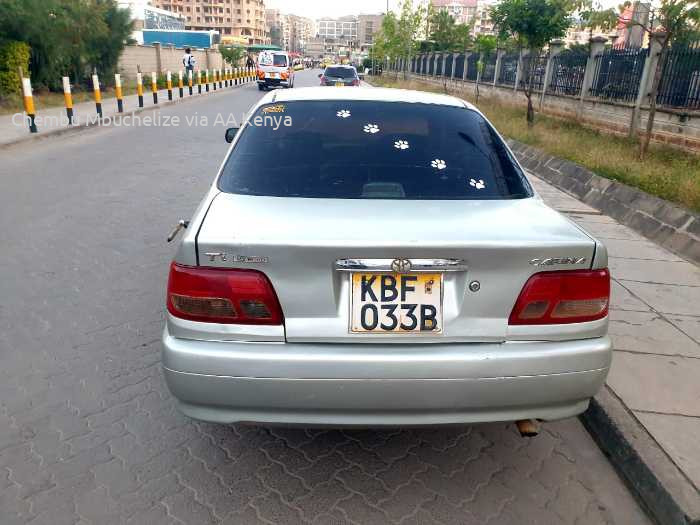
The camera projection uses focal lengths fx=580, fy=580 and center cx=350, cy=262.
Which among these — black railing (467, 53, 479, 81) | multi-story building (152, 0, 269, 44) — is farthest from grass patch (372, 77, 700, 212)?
multi-story building (152, 0, 269, 44)

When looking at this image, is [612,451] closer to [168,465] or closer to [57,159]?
[168,465]

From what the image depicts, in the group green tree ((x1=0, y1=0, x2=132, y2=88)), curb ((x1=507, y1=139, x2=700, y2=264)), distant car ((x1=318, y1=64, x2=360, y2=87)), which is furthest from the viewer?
distant car ((x1=318, y1=64, x2=360, y2=87))

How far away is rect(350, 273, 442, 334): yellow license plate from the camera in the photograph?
217 centimetres

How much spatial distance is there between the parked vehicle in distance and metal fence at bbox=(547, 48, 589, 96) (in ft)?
62.1

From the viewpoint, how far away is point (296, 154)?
9.80ft

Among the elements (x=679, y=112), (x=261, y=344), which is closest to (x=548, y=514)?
(x=261, y=344)

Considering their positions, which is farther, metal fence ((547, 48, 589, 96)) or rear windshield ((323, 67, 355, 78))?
rear windshield ((323, 67, 355, 78))

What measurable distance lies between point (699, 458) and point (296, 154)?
94.3 inches

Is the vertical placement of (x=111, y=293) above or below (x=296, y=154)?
below

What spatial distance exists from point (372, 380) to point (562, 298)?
818mm

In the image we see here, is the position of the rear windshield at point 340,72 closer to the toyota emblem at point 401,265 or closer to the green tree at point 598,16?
the green tree at point 598,16

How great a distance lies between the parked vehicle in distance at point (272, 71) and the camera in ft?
111

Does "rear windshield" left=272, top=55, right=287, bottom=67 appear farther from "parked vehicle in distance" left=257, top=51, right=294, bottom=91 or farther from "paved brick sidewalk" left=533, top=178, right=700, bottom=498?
"paved brick sidewalk" left=533, top=178, right=700, bottom=498

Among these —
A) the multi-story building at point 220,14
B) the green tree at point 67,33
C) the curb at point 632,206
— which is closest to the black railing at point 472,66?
the green tree at point 67,33
